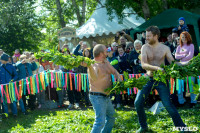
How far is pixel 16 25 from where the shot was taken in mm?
19422

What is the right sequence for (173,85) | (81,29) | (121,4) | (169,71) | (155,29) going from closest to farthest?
(169,71), (155,29), (173,85), (121,4), (81,29)

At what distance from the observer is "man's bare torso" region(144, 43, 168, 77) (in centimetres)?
491

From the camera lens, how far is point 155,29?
4.92 metres

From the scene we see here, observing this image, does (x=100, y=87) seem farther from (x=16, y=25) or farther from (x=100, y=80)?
(x=16, y=25)

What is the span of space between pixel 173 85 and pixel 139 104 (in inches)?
110

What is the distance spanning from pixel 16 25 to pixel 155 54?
16361mm

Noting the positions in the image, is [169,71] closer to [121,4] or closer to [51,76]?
[51,76]

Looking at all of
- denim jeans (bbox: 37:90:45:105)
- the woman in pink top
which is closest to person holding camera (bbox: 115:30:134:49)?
the woman in pink top

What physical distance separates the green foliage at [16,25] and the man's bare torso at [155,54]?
1580 cm

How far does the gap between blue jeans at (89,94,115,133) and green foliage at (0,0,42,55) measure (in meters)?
15.8

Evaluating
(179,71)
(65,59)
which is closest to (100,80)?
(65,59)

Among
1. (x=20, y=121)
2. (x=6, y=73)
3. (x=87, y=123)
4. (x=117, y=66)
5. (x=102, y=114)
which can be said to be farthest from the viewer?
(x=6, y=73)

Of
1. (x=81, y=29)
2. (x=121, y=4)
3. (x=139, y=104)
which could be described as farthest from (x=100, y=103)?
(x=81, y=29)

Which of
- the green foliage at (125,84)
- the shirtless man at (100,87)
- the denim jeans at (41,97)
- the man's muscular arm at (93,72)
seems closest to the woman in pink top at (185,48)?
the green foliage at (125,84)
